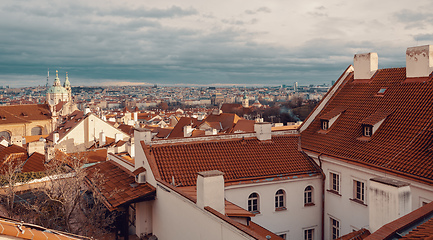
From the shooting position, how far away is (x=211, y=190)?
12414mm

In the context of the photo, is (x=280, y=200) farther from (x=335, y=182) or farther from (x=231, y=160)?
(x=231, y=160)

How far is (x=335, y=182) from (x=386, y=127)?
12.5 feet

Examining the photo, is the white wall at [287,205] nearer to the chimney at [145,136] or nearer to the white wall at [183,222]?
the white wall at [183,222]

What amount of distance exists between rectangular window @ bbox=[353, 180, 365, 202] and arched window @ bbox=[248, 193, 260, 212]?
474 cm

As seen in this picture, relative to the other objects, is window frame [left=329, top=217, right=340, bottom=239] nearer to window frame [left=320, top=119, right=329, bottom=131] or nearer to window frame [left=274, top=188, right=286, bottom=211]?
window frame [left=274, top=188, right=286, bottom=211]

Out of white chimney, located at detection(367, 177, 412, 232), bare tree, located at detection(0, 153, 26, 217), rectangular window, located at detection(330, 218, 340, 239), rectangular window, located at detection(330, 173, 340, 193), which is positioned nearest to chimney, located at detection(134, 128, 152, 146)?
bare tree, located at detection(0, 153, 26, 217)

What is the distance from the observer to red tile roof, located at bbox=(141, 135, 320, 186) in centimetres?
1750

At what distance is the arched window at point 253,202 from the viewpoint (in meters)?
18.2

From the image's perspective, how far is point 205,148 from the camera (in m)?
19.3

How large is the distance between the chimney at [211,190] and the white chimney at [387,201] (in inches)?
192

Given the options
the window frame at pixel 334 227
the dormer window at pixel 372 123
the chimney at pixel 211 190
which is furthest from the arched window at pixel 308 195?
the chimney at pixel 211 190

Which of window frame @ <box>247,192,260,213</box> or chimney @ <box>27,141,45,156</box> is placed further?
chimney @ <box>27,141,45,156</box>

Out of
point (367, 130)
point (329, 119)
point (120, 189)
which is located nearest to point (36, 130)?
point (120, 189)

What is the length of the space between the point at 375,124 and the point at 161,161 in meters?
10.9
